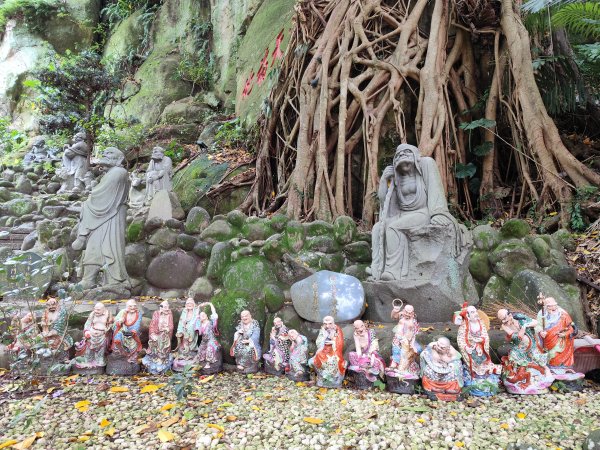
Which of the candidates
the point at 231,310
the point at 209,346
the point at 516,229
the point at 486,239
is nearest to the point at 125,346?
the point at 209,346

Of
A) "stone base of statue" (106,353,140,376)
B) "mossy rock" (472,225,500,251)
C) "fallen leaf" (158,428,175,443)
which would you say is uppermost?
"mossy rock" (472,225,500,251)

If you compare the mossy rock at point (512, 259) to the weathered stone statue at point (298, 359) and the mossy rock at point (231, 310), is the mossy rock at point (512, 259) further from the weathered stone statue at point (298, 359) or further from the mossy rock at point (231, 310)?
the mossy rock at point (231, 310)

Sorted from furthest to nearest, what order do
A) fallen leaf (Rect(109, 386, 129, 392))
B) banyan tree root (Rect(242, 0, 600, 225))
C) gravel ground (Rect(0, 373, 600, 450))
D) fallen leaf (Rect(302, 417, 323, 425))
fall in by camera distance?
banyan tree root (Rect(242, 0, 600, 225)) < fallen leaf (Rect(109, 386, 129, 392)) < fallen leaf (Rect(302, 417, 323, 425)) < gravel ground (Rect(0, 373, 600, 450))

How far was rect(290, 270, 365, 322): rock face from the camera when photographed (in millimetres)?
4078

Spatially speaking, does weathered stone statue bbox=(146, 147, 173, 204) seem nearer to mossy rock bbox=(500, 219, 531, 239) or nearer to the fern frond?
mossy rock bbox=(500, 219, 531, 239)

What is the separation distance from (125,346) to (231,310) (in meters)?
1.04

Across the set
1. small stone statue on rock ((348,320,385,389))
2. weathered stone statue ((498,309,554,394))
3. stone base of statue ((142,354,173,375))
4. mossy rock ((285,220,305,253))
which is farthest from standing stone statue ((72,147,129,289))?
weathered stone statue ((498,309,554,394))

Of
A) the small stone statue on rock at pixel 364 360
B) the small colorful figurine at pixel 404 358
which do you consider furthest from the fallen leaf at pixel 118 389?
the small colorful figurine at pixel 404 358

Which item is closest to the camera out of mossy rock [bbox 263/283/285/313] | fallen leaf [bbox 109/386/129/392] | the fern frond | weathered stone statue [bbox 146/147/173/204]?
fallen leaf [bbox 109/386/129/392]

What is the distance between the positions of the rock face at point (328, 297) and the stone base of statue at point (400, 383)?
2.84ft

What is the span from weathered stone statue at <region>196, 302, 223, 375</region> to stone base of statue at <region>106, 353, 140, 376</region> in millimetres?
622

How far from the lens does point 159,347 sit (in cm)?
385

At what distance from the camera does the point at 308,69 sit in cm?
710

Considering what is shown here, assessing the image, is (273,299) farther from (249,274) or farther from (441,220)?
(441,220)
